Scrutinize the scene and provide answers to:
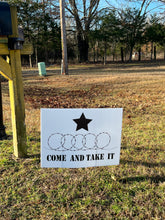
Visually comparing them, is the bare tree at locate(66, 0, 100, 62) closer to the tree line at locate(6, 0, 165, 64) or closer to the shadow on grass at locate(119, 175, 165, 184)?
the tree line at locate(6, 0, 165, 64)

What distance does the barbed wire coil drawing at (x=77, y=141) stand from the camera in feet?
7.66

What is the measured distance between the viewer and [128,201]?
2172mm

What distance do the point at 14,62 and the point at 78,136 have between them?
119cm

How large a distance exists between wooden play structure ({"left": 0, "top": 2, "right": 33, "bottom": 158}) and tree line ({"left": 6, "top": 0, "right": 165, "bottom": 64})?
20.2 m

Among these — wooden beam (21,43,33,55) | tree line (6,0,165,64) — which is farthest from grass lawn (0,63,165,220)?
tree line (6,0,165,64)

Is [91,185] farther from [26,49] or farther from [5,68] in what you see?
[26,49]

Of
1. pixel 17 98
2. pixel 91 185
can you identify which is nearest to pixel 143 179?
pixel 91 185

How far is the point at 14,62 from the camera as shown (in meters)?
2.54

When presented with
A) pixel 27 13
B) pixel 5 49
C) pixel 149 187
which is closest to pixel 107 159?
pixel 149 187

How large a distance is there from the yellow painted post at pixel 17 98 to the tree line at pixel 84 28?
20.2 m

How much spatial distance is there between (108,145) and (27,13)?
2292cm

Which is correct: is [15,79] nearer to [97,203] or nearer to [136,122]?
[97,203]

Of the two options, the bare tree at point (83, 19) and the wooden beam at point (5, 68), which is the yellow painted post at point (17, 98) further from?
the bare tree at point (83, 19)

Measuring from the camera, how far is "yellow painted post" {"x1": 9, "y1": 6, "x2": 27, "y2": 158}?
8.22 feet
